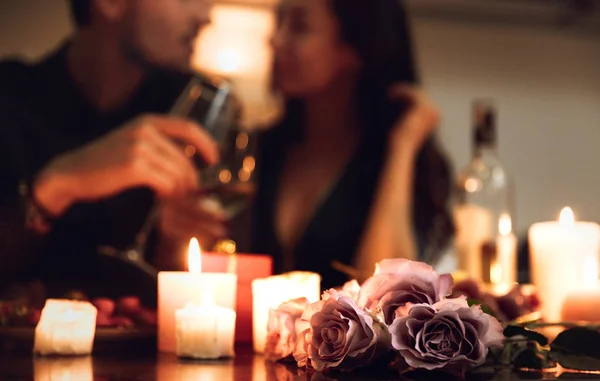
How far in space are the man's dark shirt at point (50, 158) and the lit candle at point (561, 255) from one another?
1.72 feet

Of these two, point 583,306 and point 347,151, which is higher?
point 347,151

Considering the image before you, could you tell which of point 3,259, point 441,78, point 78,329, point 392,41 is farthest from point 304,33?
point 78,329

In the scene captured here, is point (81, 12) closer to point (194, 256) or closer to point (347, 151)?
point (347, 151)

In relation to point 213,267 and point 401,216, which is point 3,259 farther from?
point 401,216

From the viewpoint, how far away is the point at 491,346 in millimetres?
→ 574

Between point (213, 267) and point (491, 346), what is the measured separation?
0.32 m

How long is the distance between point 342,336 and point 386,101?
2.73 ft

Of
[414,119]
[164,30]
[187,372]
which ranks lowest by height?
[187,372]

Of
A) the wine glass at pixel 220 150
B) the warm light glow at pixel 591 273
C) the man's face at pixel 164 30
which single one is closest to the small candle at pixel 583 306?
the warm light glow at pixel 591 273

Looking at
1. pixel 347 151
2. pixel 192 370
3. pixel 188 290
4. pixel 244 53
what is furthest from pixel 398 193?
pixel 192 370

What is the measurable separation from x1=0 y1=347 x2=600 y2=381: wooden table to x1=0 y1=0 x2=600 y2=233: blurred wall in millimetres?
813

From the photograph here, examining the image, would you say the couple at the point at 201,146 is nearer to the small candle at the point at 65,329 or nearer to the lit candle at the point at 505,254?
the lit candle at the point at 505,254

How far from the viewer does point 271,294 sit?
71cm

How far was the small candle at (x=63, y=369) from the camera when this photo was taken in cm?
52
